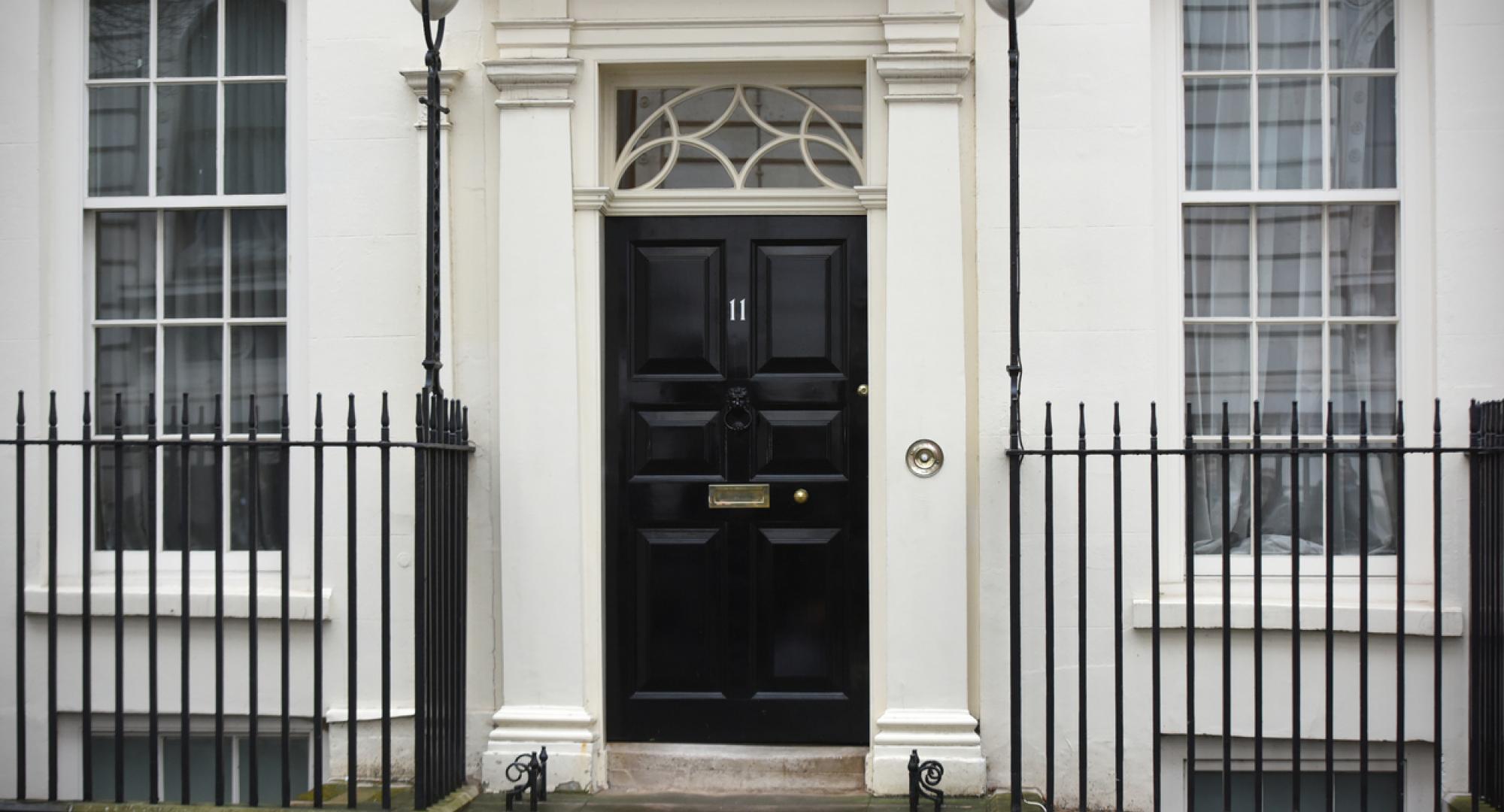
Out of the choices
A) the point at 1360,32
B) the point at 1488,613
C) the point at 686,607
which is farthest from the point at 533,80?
the point at 1488,613

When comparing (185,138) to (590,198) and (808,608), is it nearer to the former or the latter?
(590,198)

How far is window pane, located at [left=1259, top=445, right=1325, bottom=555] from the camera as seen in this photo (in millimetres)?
5375

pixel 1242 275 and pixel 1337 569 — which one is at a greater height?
pixel 1242 275

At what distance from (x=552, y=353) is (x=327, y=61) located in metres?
1.55

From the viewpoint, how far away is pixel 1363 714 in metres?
4.62

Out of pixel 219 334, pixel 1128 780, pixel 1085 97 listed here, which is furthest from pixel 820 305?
pixel 219 334

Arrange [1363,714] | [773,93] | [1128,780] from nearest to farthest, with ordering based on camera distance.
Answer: [1363,714], [1128,780], [773,93]

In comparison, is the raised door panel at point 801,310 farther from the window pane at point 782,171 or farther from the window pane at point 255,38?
the window pane at point 255,38

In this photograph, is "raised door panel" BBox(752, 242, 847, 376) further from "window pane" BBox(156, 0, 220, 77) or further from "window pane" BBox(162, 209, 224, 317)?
"window pane" BBox(156, 0, 220, 77)

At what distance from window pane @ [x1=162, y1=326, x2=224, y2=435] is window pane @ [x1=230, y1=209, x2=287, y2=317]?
0.58 ft

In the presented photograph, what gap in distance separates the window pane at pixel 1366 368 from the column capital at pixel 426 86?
3.74 m

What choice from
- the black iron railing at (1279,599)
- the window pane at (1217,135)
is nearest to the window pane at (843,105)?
the window pane at (1217,135)

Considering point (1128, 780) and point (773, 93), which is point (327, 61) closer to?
point (773, 93)

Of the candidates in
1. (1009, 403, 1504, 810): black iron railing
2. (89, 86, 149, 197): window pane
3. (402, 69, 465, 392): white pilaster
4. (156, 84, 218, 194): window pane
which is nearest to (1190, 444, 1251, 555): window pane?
(1009, 403, 1504, 810): black iron railing
